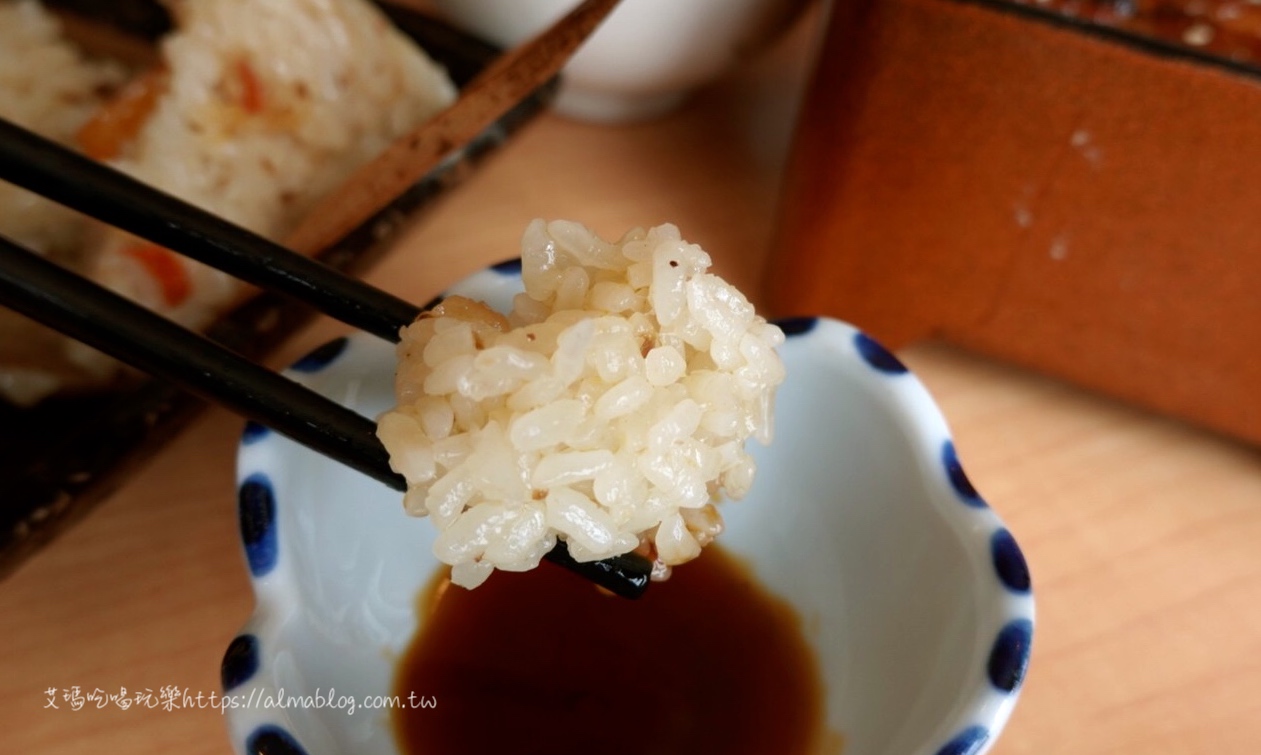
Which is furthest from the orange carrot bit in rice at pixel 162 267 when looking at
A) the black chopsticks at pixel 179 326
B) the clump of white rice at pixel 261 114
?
the black chopsticks at pixel 179 326

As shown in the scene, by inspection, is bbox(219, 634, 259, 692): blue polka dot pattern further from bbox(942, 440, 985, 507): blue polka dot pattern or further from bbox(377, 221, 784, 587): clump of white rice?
bbox(942, 440, 985, 507): blue polka dot pattern

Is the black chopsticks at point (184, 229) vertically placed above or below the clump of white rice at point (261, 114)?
above

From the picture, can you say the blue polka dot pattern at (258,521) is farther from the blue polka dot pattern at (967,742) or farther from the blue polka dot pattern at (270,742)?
the blue polka dot pattern at (967,742)

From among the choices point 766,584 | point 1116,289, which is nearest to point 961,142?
point 1116,289

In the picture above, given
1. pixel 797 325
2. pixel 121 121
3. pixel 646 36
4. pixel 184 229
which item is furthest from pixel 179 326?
pixel 646 36

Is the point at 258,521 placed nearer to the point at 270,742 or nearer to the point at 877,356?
the point at 270,742

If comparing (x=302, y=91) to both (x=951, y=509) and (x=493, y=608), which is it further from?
(x=951, y=509)

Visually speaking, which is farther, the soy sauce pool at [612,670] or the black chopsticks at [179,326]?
the soy sauce pool at [612,670]
